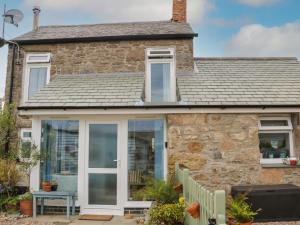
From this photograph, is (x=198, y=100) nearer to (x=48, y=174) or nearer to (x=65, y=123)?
(x=65, y=123)

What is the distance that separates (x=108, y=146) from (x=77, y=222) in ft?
7.06

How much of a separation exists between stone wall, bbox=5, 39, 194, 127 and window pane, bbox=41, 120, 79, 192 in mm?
2889

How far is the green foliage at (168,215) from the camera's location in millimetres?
5477

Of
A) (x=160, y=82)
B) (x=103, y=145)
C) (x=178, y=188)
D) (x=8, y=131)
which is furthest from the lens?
(x=8, y=131)

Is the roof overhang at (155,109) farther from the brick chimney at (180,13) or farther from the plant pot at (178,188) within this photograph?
the brick chimney at (180,13)

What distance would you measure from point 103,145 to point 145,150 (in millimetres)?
1200

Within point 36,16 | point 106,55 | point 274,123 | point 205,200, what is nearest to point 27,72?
point 106,55

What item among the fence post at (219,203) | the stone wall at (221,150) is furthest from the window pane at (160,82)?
the fence post at (219,203)

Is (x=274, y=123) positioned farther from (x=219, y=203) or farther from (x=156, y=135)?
(x=219, y=203)

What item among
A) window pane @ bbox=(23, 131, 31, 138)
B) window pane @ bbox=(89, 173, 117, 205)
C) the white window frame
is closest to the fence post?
window pane @ bbox=(89, 173, 117, 205)

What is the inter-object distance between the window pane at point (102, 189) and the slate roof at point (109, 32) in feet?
17.0

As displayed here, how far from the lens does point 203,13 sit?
47.6 ft

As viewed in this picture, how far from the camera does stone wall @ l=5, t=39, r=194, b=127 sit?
10555 mm

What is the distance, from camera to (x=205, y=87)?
924 centimetres
